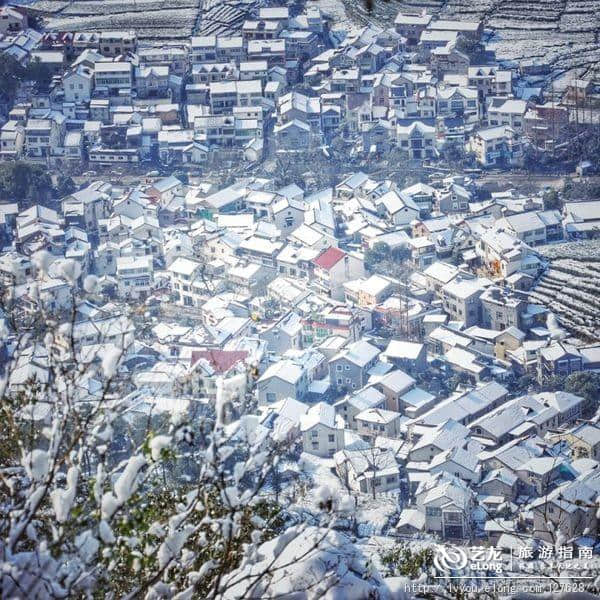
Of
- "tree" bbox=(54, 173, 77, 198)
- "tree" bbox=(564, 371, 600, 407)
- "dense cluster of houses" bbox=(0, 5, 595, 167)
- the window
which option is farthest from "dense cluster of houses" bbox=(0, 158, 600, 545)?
"dense cluster of houses" bbox=(0, 5, 595, 167)

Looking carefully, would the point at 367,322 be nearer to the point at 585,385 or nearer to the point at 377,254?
the point at 377,254

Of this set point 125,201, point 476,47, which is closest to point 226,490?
point 125,201

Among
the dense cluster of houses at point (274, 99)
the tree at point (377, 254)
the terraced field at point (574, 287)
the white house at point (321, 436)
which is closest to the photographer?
the white house at point (321, 436)

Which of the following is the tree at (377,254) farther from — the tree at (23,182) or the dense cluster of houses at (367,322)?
the tree at (23,182)

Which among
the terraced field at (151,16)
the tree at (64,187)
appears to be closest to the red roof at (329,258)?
the tree at (64,187)

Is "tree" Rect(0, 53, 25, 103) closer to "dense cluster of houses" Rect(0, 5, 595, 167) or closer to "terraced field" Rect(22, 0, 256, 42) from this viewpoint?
"dense cluster of houses" Rect(0, 5, 595, 167)

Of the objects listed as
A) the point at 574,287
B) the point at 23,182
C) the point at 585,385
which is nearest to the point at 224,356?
the point at 585,385
